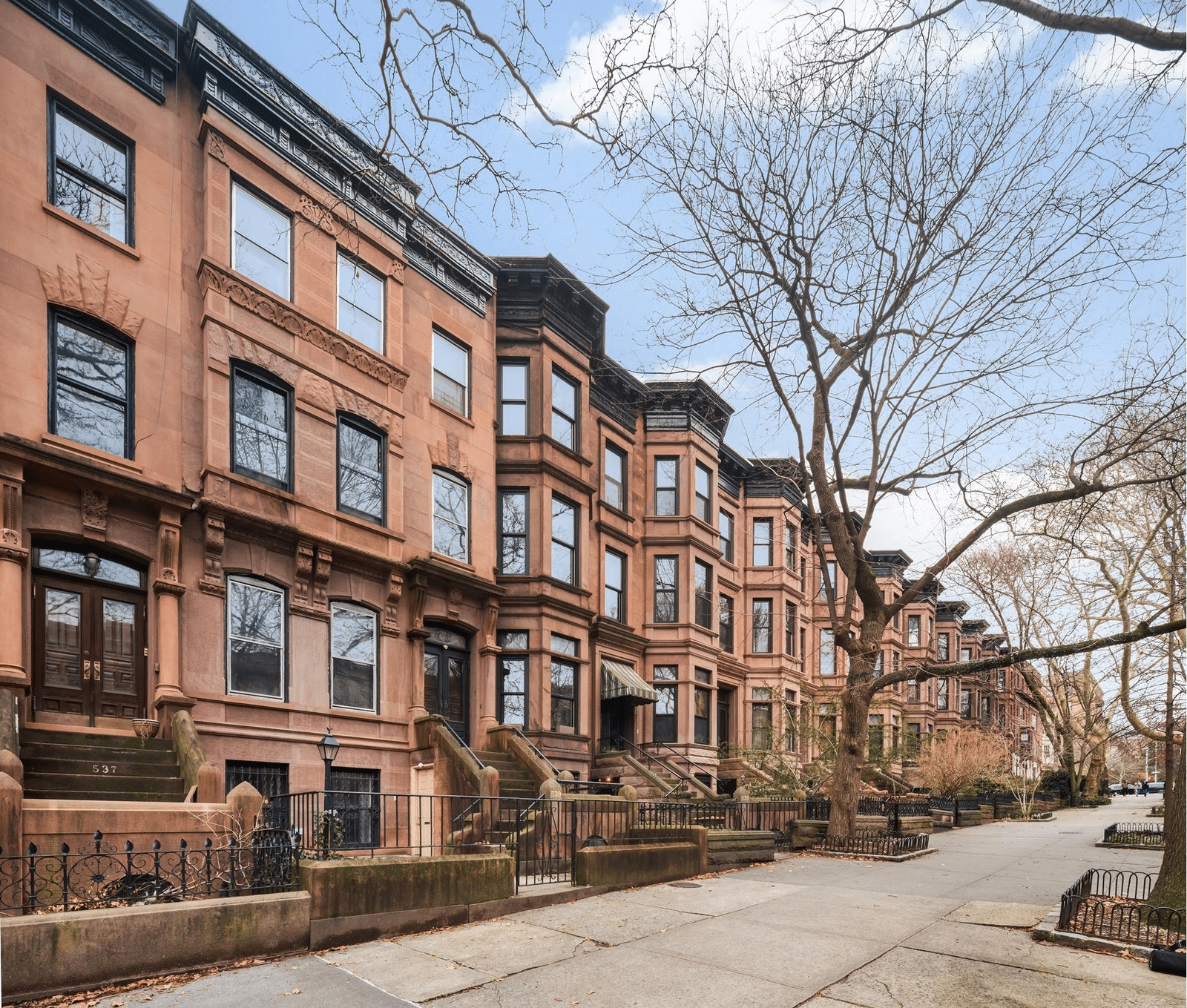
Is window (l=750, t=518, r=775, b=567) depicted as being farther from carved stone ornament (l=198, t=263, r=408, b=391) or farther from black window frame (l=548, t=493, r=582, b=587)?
carved stone ornament (l=198, t=263, r=408, b=391)

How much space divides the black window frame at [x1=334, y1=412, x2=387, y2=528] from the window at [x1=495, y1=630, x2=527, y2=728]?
5141mm

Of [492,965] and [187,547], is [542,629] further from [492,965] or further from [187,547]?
[492,965]

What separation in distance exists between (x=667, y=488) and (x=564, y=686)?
8305 mm

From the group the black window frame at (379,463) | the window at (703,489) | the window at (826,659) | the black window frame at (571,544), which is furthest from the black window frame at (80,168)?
the window at (826,659)

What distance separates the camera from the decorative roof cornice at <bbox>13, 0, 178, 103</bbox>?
12.5m

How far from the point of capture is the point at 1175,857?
31.6 feet

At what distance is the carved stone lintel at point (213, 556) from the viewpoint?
13.4m

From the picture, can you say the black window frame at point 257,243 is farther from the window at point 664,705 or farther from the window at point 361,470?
the window at point 664,705

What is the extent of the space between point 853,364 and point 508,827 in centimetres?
1118

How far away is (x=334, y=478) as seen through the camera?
16.0 meters

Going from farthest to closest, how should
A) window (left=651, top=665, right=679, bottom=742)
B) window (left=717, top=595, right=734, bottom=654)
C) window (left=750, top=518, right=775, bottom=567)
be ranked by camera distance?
1. window (left=750, top=518, right=775, bottom=567)
2. window (left=717, top=595, right=734, bottom=654)
3. window (left=651, top=665, right=679, bottom=742)

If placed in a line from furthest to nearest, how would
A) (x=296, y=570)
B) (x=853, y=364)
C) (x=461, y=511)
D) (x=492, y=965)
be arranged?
(x=461, y=511) < (x=853, y=364) < (x=296, y=570) < (x=492, y=965)

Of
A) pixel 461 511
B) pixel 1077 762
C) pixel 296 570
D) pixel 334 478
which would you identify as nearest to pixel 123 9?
pixel 334 478

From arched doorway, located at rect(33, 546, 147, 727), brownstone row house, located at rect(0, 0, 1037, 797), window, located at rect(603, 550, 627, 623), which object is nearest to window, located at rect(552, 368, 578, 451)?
brownstone row house, located at rect(0, 0, 1037, 797)
